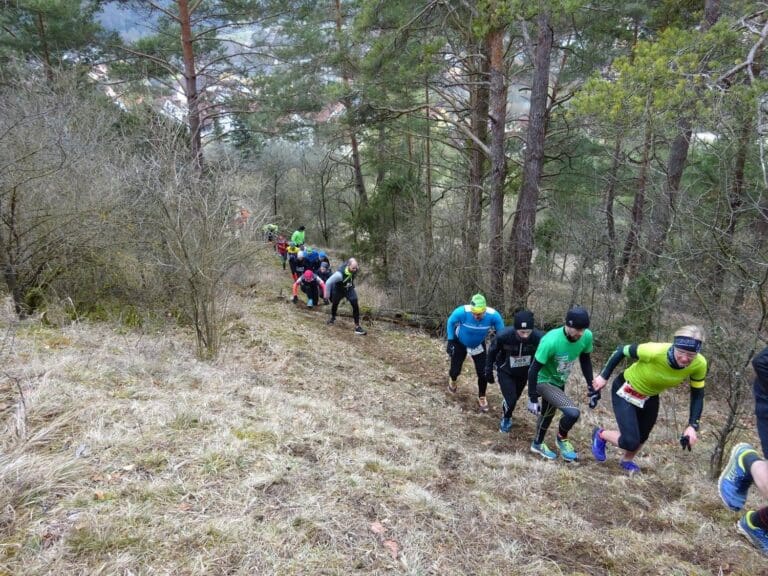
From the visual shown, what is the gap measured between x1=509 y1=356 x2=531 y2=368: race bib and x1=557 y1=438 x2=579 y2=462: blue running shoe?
93 centimetres

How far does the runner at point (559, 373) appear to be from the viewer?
4.74 metres

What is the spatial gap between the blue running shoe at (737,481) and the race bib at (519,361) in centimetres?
233

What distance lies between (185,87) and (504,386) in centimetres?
1195

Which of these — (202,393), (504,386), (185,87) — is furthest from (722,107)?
(185,87)

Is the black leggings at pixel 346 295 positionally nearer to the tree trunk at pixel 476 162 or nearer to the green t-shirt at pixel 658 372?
the tree trunk at pixel 476 162

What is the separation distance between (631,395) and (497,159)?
7.07 meters

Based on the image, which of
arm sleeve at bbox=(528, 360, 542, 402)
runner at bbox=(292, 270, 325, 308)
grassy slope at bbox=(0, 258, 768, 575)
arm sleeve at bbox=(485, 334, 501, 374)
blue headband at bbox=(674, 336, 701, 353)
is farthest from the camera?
runner at bbox=(292, 270, 325, 308)

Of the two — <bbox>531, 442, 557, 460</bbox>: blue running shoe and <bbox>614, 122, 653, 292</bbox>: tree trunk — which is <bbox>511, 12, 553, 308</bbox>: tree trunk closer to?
<bbox>614, 122, 653, 292</bbox>: tree trunk

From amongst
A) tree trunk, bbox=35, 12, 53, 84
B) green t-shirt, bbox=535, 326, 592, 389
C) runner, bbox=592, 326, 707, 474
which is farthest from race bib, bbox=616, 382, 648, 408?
tree trunk, bbox=35, 12, 53, 84

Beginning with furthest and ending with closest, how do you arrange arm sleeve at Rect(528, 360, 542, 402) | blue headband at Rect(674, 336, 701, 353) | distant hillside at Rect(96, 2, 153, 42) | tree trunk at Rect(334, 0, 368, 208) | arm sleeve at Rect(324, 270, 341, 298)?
distant hillside at Rect(96, 2, 153, 42) < tree trunk at Rect(334, 0, 368, 208) < arm sleeve at Rect(324, 270, 341, 298) < arm sleeve at Rect(528, 360, 542, 402) < blue headband at Rect(674, 336, 701, 353)

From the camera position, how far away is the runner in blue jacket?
6.23m

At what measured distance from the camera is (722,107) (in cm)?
571

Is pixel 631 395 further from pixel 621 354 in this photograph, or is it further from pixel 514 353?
pixel 514 353

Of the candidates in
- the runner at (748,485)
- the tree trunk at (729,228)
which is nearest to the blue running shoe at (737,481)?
the runner at (748,485)
